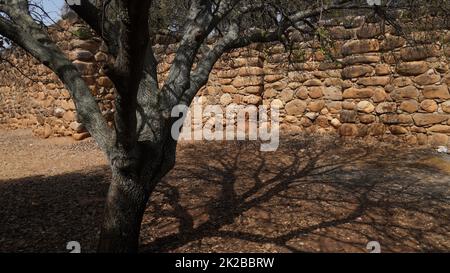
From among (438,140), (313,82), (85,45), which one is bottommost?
(438,140)

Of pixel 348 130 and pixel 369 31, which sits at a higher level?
pixel 369 31

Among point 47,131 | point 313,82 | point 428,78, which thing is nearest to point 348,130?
point 313,82

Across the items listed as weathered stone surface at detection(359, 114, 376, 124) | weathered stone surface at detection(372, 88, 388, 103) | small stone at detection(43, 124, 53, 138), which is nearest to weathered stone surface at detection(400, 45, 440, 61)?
weathered stone surface at detection(372, 88, 388, 103)

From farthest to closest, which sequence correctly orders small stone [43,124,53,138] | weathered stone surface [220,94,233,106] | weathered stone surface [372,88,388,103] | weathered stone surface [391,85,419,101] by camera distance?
small stone [43,124,53,138] → weathered stone surface [220,94,233,106] → weathered stone surface [372,88,388,103] → weathered stone surface [391,85,419,101]

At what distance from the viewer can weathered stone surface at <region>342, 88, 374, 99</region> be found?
669 cm

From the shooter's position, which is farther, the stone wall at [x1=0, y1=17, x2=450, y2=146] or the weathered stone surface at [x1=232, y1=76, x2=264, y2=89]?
the weathered stone surface at [x1=232, y1=76, x2=264, y2=89]

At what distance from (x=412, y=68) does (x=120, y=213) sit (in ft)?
18.1

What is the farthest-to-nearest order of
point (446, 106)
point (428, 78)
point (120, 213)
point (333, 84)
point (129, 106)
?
point (333, 84) → point (428, 78) → point (446, 106) → point (120, 213) → point (129, 106)

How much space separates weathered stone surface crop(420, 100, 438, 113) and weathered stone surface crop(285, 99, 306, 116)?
2192mm

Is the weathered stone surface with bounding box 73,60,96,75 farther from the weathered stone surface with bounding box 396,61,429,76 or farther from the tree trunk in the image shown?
the weathered stone surface with bounding box 396,61,429,76

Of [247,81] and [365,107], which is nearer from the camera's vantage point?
[365,107]

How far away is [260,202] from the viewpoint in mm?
4117

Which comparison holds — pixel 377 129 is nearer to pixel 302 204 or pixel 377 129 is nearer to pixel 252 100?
pixel 252 100

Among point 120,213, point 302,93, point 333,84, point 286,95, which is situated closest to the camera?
point 120,213
